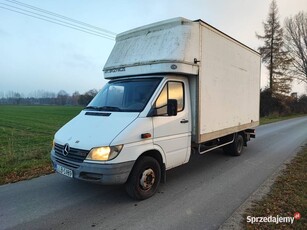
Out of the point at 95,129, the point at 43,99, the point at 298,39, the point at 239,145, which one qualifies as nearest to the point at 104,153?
the point at 95,129

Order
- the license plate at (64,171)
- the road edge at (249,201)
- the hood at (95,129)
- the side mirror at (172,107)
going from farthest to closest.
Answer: the side mirror at (172,107) → the license plate at (64,171) → the hood at (95,129) → the road edge at (249,201)

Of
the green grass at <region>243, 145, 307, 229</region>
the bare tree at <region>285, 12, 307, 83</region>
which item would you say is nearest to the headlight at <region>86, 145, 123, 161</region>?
the green grass at <region>243, 145, 307, 229</region>

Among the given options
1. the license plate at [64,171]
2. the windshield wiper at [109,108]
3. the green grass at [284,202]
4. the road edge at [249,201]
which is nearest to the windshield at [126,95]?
the windshield wiper at [109,108]

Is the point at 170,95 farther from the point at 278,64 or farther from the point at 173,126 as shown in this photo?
the point at 278,64

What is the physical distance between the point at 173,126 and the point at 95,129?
155 cm

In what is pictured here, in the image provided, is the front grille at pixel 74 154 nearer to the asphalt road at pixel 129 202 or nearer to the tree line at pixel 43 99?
the asphalt road at pixel 129 202

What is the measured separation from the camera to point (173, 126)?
5.32 m

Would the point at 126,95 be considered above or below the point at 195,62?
below

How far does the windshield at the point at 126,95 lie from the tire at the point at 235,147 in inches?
170

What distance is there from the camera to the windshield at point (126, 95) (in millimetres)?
5043

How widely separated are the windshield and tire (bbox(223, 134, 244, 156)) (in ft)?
14.2

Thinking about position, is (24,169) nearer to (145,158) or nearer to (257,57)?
(145,158)

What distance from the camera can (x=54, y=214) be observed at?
4.24 m

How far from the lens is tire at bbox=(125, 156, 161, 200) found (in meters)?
4.65
